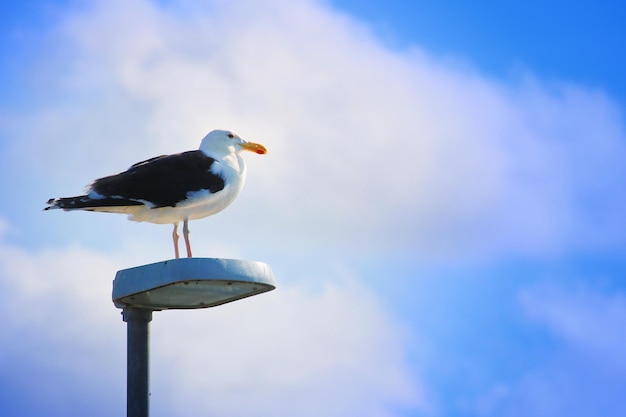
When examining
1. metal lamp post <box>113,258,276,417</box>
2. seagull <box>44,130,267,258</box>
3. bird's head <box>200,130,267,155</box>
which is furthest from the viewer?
bird's head <box>200,130,267,155</box>

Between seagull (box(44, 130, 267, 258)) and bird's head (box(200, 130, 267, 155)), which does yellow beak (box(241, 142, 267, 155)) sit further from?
seagull (box(44, 130, 267, 258))

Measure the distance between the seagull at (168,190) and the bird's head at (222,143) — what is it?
156mm

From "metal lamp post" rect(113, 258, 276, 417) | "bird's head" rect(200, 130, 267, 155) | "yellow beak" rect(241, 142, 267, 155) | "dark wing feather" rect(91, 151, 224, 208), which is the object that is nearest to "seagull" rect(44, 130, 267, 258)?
"dark wing feather" rect(91, 151, 224, 208)

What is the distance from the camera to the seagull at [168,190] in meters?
8.41

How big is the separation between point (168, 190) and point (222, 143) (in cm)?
110

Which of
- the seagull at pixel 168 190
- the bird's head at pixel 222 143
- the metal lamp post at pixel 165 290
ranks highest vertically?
the bird's head at pixel 222 143

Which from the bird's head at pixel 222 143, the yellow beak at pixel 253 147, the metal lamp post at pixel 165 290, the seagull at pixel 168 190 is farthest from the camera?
the yellow beak at pixel 253 147

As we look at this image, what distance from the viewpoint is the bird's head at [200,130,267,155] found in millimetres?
9398

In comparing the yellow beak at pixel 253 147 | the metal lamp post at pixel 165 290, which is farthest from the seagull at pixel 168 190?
the metal lamp post at pixel 165 290

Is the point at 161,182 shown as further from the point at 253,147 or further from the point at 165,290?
the point at 165,290

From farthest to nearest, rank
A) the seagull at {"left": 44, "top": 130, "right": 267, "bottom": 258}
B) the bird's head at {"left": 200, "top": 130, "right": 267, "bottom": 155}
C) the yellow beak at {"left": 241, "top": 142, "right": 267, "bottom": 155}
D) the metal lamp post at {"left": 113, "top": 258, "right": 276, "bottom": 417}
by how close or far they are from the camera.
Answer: the yellow beak at {"left": 241, "top": 142, "right": 267, "bottom": 155} → the bird's head at {"left": 200, "top": 130, "right": 267, "bottom": 155} → the seagull at {"left": 44, "top": 130, "right": 267, "bottom": 258} → the metal lamp post at {"left": 113, "top": 258, "right": 276, "bottom": 417}

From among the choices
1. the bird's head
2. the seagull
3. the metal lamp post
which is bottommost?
the metal lamp post

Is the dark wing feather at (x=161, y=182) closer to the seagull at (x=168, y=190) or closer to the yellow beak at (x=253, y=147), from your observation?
the seagull at (x=168, y=190)

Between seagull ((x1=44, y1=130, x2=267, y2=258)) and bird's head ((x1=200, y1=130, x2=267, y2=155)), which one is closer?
seagull ((x1=44, y1=130, x2=267, y2=258))
